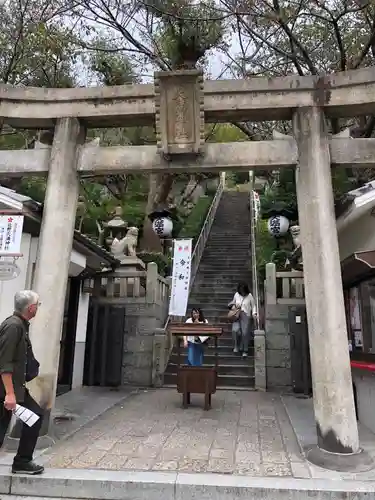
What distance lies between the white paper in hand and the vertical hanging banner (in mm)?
7843

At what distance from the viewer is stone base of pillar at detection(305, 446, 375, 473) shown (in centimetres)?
523

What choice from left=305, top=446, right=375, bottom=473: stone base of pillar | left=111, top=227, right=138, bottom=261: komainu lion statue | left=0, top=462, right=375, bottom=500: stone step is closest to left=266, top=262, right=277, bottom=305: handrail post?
left=111, top=227, right=138, bottom=261: komainu lion statue

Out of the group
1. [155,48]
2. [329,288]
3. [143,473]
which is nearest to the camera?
[143,473]

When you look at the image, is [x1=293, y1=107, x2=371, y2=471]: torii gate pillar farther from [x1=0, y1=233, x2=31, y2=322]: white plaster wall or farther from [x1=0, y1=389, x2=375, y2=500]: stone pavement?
[x1=0, y1=233, x2=31, y2=322]: white plaster wall

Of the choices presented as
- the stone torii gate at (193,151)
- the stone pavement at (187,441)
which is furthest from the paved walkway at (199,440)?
the stone torii gate at (193,151)

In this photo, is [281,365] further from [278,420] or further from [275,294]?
[278,420]

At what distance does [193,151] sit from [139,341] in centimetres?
746

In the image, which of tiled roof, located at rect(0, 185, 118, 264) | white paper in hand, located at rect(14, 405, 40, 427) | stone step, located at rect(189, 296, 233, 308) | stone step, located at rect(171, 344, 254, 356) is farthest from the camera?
stone step, located at rect(189, 296, 233, 308)

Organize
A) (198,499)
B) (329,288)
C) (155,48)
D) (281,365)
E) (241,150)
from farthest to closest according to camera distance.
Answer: (155,48)
(281,365)
(241,150)
(329,288)
(198,499)

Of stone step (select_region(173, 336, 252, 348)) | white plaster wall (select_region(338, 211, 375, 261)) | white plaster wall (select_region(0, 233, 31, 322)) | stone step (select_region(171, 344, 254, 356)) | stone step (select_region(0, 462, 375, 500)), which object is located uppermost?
white plaster wall (select_region(338, 211, 375, 261))

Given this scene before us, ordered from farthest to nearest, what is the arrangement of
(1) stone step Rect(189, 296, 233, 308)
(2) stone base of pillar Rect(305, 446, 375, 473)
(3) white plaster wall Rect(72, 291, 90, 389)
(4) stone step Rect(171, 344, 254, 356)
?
(1) stone step Rect(189, 296, 233, 308) < (4) stone step Rect(171, 344, 254, 356) < (3) white plaster wall Rect(72, 291, 90, 389) < (2) stone base of pillar Rect(305, 446, 375, 473)

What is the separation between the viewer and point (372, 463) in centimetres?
538

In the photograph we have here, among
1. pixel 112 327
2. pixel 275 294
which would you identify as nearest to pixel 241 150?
pixel 275 294

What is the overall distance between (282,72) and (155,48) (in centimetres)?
485
